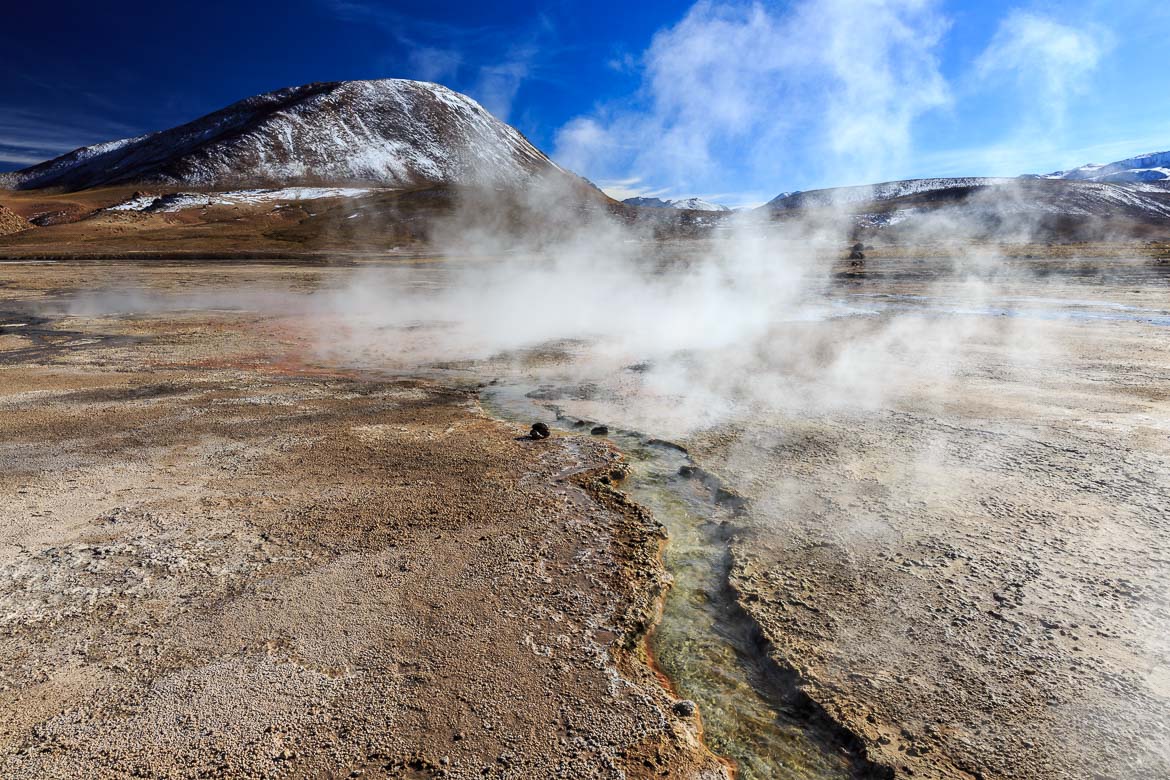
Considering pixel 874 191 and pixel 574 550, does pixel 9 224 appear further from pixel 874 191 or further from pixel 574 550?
pixel 874 191

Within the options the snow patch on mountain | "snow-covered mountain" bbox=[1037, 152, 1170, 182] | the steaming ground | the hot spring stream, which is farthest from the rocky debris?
"snow-covered mountain" bbox=[1037, 152, 1170, 182]

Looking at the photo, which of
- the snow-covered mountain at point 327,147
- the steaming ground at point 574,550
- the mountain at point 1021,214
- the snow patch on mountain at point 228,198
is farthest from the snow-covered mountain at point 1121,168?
the steaming ground at point 574,550

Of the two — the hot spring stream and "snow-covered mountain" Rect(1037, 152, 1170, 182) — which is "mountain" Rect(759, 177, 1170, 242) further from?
"snow-covered mountain" Rect(1037, 152, 1170, 182)

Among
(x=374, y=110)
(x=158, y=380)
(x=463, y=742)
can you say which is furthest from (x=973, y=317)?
(x=374, y=110)

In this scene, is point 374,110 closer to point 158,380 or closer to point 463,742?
point 158,380

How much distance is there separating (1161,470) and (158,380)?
418 inches

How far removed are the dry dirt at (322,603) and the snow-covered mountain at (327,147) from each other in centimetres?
9030

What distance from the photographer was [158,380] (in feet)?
25.8

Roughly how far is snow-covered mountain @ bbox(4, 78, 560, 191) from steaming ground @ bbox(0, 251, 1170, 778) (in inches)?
3495

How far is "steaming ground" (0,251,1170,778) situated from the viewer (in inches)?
92.4

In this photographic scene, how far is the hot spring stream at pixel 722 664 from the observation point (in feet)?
7.75

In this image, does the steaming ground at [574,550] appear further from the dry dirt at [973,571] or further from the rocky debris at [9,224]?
the rocky debris at [9,224]

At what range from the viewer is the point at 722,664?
2.86 metres

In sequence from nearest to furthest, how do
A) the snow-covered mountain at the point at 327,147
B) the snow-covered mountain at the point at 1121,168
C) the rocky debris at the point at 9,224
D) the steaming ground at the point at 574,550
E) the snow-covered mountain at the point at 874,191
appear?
the steaming ground at the point at 574,550, the rocky debris at the point at 9,224, the snow-covered mountain at the point at 327,147, the snow-covered mountain at the point at 874,191, the snow-covered mountain at the point at 1121,168
